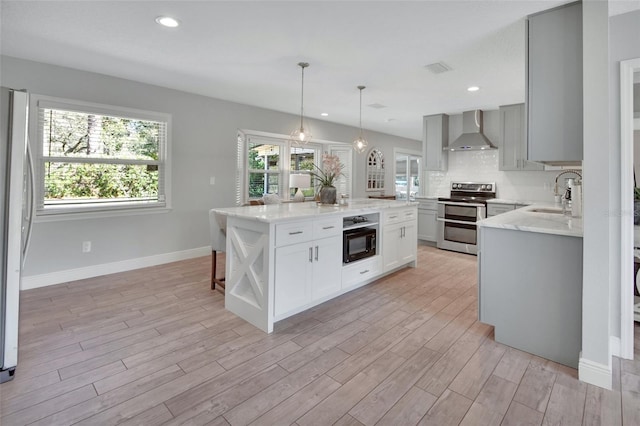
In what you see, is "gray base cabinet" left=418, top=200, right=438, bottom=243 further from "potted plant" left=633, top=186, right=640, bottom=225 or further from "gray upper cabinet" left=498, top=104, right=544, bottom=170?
"potted plant" left=633, top=186, right=640, bottom=225

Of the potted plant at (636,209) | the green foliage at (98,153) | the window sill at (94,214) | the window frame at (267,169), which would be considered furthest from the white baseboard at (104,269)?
the potted plant at (636,209)

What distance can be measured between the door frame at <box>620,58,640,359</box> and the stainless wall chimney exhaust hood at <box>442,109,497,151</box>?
329 cm

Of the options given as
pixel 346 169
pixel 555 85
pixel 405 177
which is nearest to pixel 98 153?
pixel 555 85

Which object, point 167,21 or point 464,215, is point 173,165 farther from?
point 464,215

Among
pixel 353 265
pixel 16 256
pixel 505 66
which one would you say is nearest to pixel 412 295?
pixel 353 265

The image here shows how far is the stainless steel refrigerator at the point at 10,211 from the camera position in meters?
1.87

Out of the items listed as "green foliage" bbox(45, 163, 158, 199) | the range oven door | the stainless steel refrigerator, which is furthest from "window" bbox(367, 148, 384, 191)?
the stainless steel refrigerator

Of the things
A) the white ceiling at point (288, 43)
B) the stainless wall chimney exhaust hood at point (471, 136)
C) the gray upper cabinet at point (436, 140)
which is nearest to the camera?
the white ceiling at point (288, 43)

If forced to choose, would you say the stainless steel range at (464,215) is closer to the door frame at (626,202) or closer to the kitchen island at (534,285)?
the kitchen island at (534,285)

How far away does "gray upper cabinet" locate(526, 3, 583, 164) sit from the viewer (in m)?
2.11

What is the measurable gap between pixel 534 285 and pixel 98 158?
4683mm

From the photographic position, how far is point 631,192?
2084 millimetres

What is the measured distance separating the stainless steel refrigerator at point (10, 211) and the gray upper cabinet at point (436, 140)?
5700 millimetres

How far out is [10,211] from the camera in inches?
74.9
